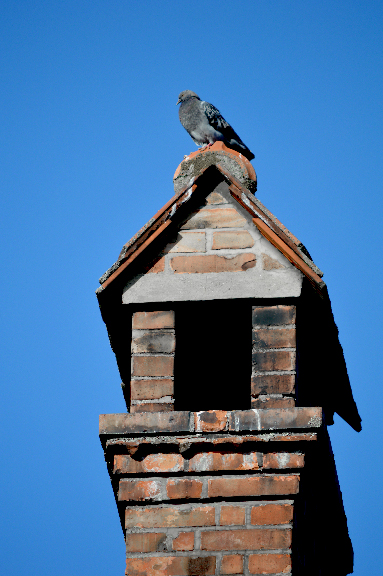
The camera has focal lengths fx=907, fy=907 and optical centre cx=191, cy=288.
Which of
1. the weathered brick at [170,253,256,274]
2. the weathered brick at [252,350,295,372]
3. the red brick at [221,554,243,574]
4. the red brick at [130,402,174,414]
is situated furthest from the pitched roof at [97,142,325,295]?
the red brick at [221,554,243,574]

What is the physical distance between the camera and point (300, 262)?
187 inches

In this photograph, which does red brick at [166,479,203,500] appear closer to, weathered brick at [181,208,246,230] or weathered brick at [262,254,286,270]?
weathered brick at [262,254,286,270]

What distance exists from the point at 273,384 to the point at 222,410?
0.42 metres

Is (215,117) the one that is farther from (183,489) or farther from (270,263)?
(183,489)

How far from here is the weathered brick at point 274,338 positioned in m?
4.64

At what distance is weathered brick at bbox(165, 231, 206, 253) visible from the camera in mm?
4949

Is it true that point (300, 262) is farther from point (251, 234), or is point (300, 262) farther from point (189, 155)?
point (189, 155)

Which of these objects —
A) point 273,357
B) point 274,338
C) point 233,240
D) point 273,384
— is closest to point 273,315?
point 274,338

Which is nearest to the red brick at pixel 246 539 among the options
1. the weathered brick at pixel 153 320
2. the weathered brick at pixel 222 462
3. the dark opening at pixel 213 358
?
the weathered brick at pixel 222 462

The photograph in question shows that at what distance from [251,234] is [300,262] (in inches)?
13.6

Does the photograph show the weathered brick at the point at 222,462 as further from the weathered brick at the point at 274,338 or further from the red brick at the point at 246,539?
the weathered brick at the point at 274,338

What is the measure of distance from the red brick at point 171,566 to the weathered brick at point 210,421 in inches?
23.2

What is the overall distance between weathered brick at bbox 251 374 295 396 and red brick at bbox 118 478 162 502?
26.9 inches

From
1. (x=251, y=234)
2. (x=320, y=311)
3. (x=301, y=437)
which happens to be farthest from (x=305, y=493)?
(x=251, y=234)
